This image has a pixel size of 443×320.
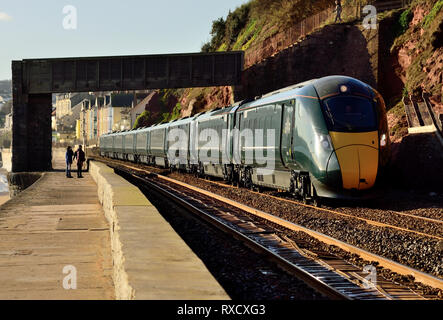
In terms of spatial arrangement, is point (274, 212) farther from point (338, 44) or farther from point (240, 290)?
point (338, 44)

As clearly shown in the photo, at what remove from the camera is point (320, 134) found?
1512cm

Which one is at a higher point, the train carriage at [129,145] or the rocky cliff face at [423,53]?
the rocky cliff face at [423,53]

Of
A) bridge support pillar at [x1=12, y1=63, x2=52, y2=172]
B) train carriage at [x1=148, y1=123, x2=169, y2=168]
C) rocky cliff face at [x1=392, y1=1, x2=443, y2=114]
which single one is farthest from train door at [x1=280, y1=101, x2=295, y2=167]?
bridge support pillar at [x1=12, y1=63, x2=52, y2=172]

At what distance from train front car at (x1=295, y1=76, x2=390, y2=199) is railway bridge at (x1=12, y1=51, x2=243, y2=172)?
28364mm

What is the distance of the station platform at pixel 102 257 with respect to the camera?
5.30 meters

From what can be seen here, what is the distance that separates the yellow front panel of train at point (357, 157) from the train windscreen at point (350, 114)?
19cm

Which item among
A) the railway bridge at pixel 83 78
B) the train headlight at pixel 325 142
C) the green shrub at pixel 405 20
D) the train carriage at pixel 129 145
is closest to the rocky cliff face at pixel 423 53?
the green shrub at pixel 405 20

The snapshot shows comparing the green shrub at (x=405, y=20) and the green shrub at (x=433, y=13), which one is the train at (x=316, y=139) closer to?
the green shrub at (x=433, y=13)

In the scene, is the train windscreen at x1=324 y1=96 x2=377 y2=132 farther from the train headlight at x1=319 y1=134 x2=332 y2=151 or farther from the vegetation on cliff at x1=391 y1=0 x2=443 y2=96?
the vegetation on cliff at x1=391 y1=0 x2=443 y2=96

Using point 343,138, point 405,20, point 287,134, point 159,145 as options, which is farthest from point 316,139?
point 159,145

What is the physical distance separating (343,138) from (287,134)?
2.22 meters

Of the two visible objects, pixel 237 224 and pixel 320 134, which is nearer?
pixel 237 224
